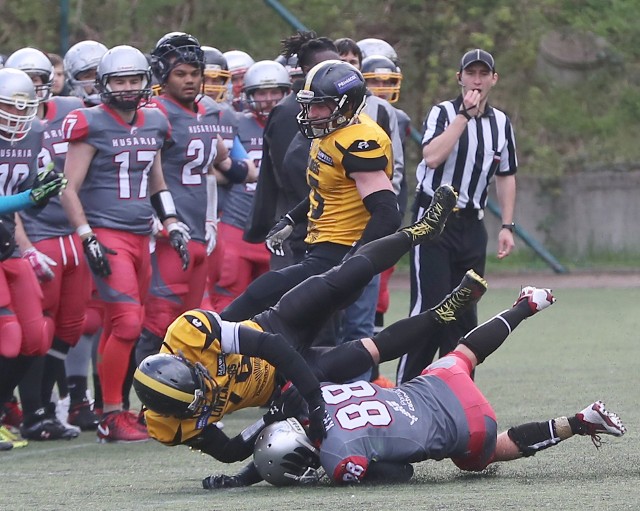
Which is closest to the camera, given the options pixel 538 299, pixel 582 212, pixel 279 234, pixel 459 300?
pixel 538 299

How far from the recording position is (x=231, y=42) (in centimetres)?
1783

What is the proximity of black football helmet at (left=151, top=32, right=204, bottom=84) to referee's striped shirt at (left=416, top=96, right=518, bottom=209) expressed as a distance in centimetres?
123

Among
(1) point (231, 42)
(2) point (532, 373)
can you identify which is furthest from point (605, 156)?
(2) point (532, 373)

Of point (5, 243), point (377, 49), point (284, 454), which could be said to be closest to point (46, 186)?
point (5, 243)

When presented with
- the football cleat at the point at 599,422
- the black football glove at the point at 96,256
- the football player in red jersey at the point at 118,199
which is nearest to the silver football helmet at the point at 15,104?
the football player in red jersey at the point at 118,199

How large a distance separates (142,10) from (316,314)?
1289cm

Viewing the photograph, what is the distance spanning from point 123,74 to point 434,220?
2010 millimetres

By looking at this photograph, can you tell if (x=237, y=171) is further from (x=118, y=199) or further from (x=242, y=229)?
(x=118, y=199)

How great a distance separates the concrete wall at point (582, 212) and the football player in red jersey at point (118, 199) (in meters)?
9.91

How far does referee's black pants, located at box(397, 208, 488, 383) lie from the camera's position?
22.9ft

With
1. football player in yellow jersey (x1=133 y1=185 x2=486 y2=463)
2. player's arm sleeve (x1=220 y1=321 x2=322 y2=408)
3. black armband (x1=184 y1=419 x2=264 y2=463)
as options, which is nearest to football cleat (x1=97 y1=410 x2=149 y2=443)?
football player in yellow jersey (x1=133 y1=185 x2=486 y2=463)

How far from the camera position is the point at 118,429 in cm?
705

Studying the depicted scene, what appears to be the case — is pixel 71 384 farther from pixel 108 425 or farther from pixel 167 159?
pixel 167 159

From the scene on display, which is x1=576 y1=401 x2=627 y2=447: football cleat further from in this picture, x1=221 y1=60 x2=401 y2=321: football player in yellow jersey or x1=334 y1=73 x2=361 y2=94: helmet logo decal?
x1=334 y1=73 x2=361 y2=94: helmet logo decal
